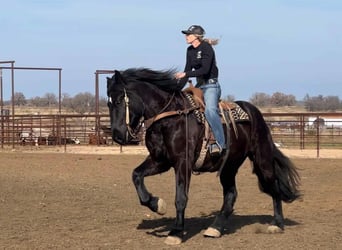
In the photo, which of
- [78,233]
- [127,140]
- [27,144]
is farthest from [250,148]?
[27,144]

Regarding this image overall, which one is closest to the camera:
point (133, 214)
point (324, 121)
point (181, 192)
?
point (181, 192)

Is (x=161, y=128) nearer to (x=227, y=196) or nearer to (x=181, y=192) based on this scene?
(x=181, y=192)

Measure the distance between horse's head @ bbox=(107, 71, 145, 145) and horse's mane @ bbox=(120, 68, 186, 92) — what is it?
0.62 ft

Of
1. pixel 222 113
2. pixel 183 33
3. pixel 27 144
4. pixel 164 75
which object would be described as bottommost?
pixel 27 144

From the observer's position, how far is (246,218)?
8.20 metres

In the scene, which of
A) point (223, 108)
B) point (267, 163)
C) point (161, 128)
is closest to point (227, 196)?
point (267, 163)

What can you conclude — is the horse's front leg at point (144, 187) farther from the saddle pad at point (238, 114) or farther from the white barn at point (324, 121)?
the white barn at point (324, 121)

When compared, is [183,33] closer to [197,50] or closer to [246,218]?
[197,50]

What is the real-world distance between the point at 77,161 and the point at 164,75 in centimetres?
1244

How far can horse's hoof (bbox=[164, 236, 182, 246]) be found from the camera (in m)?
6.27

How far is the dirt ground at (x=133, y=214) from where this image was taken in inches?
253

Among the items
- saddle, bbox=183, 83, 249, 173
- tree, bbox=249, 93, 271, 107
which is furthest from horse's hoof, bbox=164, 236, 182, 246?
tree, bbox=249, 93, 271, 107

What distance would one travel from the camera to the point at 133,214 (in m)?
8.45

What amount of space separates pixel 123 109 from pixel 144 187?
3.06 feet
